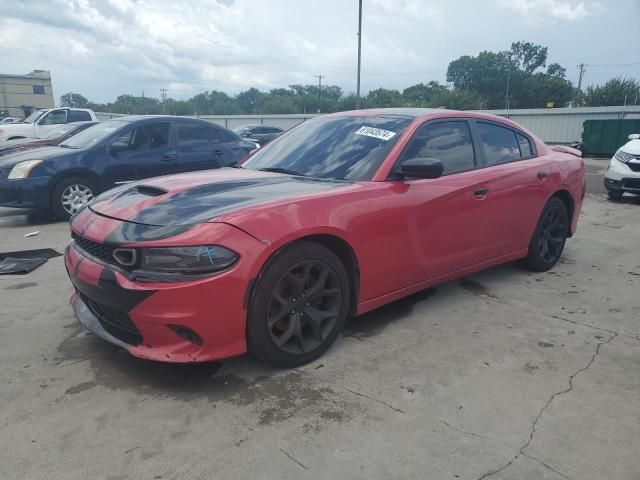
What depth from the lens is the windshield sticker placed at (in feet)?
11.4

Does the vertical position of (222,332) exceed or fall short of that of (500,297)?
it exceeds it

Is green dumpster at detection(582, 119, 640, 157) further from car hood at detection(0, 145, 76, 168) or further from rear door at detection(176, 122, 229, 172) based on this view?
car hood at detection(0, 145, 76, 168)

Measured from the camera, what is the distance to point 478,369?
2.88 m

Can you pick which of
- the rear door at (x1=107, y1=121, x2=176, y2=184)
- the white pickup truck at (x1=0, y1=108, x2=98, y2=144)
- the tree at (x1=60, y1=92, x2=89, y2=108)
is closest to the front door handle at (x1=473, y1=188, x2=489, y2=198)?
the rear door at (x1=107, y1=121, x2=176, y2=184)

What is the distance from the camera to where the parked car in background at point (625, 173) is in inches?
356

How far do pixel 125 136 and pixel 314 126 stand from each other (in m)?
4.45

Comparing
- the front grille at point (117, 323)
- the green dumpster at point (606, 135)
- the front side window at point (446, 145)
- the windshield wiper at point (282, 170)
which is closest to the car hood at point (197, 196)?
the windshield wiper at point (282, 170)

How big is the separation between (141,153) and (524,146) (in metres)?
5.41

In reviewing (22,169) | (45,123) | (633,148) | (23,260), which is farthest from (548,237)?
(45,123)

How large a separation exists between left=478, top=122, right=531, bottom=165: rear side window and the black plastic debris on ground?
14.1ft

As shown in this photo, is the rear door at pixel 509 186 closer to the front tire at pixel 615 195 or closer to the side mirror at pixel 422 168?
the side mirror at pixel 422 168

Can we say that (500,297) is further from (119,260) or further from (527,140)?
(119,260)

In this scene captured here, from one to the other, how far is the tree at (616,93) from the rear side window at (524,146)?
161ft

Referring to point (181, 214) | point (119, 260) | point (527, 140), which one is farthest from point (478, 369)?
point (527, 140)
